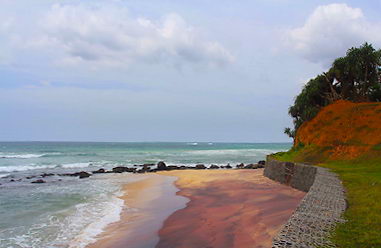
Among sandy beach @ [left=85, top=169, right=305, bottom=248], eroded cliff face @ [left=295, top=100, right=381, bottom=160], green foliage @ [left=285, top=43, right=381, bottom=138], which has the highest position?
green foliage @ [left=285, top=43, right=381, bottom=138]

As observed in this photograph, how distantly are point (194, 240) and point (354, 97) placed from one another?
2838 cm

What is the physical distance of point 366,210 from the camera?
31.5ft

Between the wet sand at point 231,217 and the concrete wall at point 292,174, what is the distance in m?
0.61

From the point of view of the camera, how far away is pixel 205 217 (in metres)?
14.2

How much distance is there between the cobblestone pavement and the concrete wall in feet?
18.7

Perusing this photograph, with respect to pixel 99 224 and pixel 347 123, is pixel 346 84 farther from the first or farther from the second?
pixel 99 224

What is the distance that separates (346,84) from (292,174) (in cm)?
1634

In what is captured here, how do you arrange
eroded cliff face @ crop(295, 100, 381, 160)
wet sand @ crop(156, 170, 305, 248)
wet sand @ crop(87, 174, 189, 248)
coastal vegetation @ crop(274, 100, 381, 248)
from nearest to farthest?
coastal vegetation @ crop(274, 100, 381, 248), wet sand @ crop(156, 170, 305, 248), wet sand @ crop(87, 174, 189, 248), eroded cliff face @ crop(295, 100, 381, 160)

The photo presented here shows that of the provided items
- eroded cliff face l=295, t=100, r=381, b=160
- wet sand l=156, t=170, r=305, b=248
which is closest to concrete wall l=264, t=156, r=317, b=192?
wet sand l=156, t=170, r=305, b=248

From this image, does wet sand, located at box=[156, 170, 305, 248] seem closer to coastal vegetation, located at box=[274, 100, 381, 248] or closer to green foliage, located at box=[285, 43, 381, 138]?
coastal vegetation, located at box=[274, 100, 381, 248]

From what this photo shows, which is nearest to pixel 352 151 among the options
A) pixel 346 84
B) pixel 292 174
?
pixel 292 174

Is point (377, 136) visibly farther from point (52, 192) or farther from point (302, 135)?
point (52, 192)

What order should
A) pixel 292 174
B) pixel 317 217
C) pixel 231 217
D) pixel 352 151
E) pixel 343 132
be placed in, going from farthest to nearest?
pixel 343 132 → pixel 352 151 → pixel 292 174 → pixel 231 217 → pixel 317 217

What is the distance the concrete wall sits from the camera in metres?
19.0
